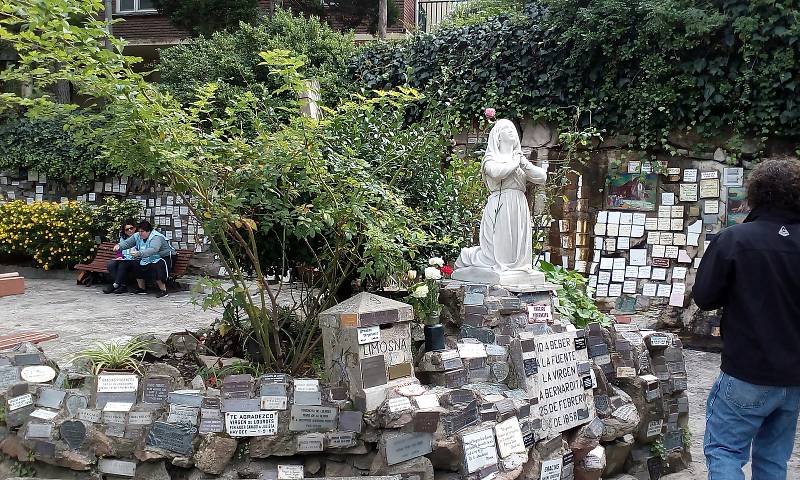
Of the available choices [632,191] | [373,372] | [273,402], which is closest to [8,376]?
[273,402]

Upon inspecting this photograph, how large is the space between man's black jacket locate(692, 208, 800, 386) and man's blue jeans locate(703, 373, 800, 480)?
0.07 m

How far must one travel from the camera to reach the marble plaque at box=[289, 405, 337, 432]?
355 centimetres

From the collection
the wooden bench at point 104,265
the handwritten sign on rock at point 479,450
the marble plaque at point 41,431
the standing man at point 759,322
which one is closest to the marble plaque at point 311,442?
the handwritten sign on rock at point 479,450

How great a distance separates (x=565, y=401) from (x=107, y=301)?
7436 millimetres

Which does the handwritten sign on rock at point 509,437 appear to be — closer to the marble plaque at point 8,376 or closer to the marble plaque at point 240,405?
the marble plaque at point 240,405

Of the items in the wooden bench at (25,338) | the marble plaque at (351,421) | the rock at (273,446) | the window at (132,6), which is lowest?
the wooden bench at (25,338)

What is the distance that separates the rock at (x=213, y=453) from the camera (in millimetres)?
3492

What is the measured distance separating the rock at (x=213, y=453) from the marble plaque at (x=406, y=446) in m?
→ 0.84

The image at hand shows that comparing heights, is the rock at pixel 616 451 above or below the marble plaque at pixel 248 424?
below

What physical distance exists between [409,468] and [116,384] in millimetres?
1661

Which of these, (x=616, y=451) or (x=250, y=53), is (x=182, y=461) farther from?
(x=250, y=53)

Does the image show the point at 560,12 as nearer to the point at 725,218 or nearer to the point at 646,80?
the point at 646,80

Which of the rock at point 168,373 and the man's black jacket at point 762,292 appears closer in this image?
the man's black jacket at point 762,292

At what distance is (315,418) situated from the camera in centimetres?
355
